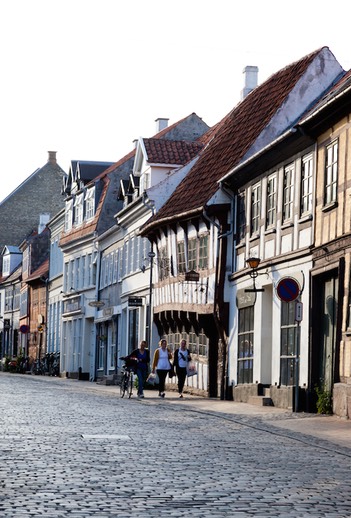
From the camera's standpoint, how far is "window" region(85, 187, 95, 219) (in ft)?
203

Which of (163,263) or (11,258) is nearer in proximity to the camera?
(163,263)

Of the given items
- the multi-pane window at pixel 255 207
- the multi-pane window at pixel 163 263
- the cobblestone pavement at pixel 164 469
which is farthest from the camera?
the multi-pane window at pixel 163 263

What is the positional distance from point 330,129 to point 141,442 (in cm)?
1067

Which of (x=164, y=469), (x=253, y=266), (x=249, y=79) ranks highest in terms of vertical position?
(x=249, y=79)

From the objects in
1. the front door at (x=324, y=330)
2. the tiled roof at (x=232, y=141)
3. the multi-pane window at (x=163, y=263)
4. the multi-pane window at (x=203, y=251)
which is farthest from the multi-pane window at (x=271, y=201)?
the multi-pane window at (x=163, y=263)

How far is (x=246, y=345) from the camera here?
32.4 m

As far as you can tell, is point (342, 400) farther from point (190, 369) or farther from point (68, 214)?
point (68, 214)

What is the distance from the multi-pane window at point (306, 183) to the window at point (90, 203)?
34.5 m

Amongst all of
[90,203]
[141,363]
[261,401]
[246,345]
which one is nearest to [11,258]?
[90,203]

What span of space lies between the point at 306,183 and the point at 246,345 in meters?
6.25

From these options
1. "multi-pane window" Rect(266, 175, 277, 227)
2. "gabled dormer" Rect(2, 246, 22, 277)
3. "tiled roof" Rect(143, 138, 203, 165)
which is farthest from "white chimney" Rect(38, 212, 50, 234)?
"multi-pane window" Rect(266, 175, 277, 227)

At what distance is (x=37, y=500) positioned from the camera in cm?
1038

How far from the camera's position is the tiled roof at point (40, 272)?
78438 mm

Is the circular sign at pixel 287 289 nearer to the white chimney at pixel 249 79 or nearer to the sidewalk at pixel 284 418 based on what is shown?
the sidewalk at pixel 284 418
